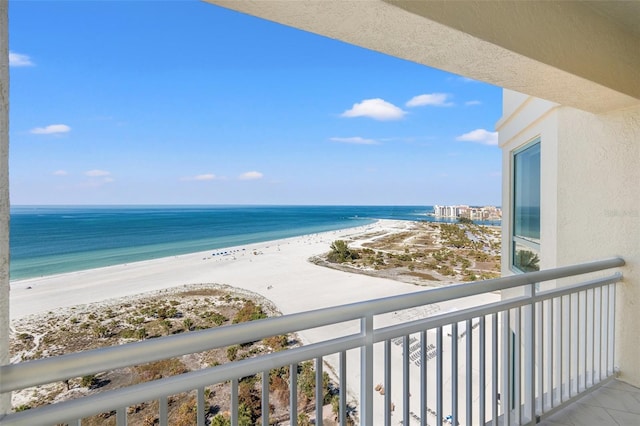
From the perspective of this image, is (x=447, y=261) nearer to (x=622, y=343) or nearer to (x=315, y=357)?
(x=622, y=343)

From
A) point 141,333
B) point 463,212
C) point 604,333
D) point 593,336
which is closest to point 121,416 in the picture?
point 593,336

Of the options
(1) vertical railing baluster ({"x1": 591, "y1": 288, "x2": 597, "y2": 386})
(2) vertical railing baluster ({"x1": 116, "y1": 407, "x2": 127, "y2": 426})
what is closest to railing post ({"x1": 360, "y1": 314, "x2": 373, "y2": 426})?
(2) vertical railing baluster ({"x1": 116, "y1": 407, "x2": 127, "y2": 426})

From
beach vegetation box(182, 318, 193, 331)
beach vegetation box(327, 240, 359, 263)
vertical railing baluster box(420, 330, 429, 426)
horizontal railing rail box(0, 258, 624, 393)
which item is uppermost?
horizontal railing rail box(0, 258, 624, 393)

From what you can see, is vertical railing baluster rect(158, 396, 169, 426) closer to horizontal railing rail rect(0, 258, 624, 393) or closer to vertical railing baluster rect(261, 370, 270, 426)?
horizontal railing rail rect(0, 258, 624, 393)

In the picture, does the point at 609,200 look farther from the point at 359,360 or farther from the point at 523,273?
the point at 359,360

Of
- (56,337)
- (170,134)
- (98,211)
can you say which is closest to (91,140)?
(170,134)

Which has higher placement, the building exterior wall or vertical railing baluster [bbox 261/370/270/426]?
the building exterior wall
